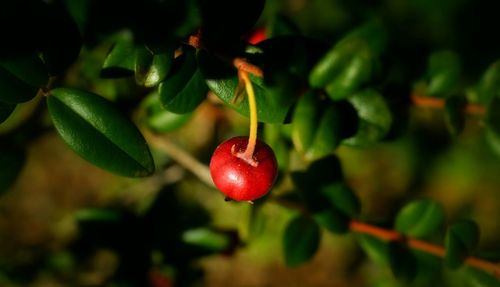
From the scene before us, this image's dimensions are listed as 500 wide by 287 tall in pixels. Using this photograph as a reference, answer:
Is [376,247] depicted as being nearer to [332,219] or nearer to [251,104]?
[332,219]

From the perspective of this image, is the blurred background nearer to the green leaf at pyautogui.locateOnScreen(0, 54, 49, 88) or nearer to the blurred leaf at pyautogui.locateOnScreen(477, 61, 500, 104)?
the blurred leaf at pyautogui.locateOnScreen(477, 61, 500, 104)

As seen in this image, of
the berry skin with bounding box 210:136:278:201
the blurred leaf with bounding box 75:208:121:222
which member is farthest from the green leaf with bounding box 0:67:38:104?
the blurred leaf with bounding box 75:208:121:222

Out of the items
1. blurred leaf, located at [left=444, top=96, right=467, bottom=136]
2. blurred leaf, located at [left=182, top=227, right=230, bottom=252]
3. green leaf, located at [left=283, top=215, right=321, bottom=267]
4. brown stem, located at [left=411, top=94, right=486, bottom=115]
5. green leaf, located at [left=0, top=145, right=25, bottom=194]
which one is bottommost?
blurred leaf, located at [left=182, top=227, right=230, bottom=252]

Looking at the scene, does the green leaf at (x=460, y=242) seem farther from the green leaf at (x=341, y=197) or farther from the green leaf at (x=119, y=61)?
the green leaf at (x=119, y=61)

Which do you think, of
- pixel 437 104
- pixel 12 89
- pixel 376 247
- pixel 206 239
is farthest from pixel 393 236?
pixel 12 89

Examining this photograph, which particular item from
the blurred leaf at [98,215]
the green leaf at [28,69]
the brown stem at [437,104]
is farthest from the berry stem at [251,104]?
the blurred leaf at [98,215]

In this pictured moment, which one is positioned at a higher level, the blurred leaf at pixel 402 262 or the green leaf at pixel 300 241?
the blurred leaf at pixel 402 262
